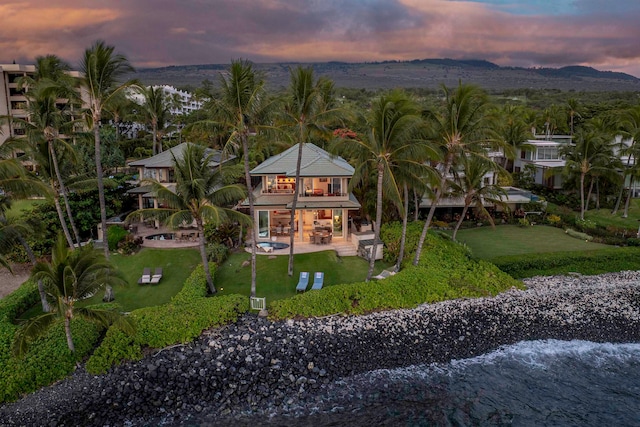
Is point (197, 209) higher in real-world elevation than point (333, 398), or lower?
higher

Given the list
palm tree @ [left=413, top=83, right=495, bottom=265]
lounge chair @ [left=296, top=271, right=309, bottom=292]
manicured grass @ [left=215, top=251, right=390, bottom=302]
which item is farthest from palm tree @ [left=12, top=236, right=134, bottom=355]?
palm tree @ [left=413, top=83, right=495, bottom=265]

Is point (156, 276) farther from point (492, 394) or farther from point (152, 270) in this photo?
point (492, 394)

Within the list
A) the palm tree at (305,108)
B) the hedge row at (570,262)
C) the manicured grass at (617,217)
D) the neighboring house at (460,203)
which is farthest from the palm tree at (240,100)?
the manicured grass at (617,217)

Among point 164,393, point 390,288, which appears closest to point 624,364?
point 390,288

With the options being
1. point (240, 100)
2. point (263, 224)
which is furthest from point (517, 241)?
point (240, 100)

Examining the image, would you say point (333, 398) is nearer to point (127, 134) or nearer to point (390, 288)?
point (390, 288)

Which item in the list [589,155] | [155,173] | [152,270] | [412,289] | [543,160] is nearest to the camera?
[412,289]

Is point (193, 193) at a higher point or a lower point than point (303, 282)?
higher

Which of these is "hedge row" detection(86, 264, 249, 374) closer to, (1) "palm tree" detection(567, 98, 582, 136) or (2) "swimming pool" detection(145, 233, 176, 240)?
(2) "swimming pool" detection(145, 233, 176, 240)
